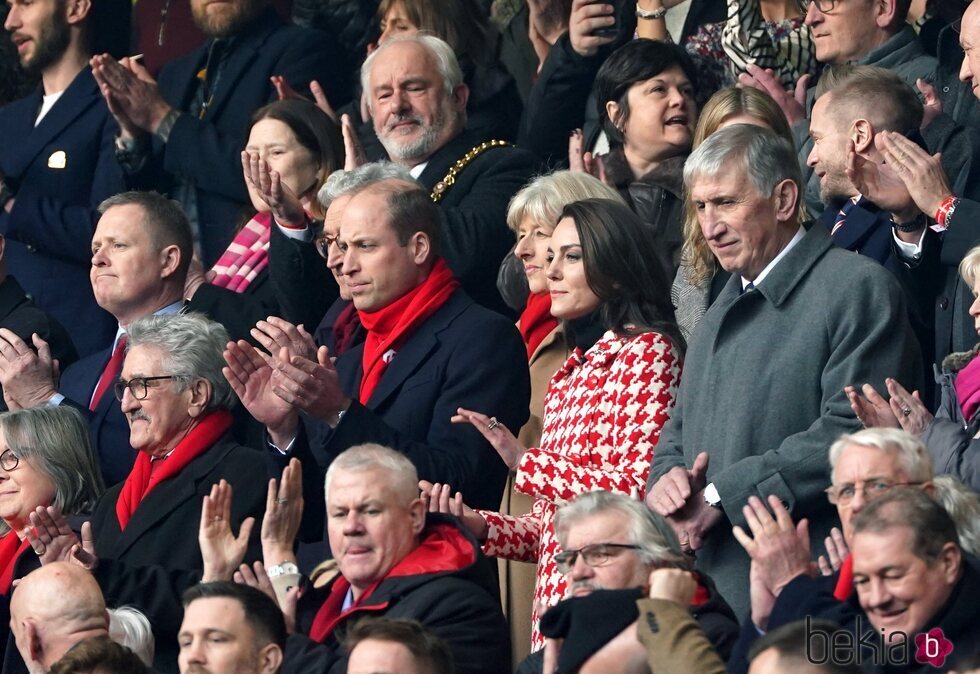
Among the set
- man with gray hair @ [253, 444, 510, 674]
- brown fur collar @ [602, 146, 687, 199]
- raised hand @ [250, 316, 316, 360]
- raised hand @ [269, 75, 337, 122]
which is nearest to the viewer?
man with gray hair @ [253, 444, 510, 674]

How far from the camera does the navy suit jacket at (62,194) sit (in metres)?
8.95

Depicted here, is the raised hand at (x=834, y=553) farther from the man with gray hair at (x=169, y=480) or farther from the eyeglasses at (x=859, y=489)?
the man with gray hair at (x=169, y=480)

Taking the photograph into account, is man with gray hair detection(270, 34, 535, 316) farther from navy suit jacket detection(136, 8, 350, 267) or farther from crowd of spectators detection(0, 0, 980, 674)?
navy suit jacket detection(136, 8, 350, 267)

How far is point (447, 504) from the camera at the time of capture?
609 cm

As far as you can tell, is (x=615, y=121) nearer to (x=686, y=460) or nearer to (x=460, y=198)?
(x=460, y=198)

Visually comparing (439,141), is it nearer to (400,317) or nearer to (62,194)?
(400,317)

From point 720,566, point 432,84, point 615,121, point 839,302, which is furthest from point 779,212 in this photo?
point 432,84

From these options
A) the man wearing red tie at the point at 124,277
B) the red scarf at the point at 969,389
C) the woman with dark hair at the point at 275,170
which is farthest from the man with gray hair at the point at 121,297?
the red scarf at the point at 969,389

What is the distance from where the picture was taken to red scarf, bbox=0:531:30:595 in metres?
6.96

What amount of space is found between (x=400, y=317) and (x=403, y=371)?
18 centimetres

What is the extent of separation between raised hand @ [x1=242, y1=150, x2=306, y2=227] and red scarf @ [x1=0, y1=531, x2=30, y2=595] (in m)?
1.38

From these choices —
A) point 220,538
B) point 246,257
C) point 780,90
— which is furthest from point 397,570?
point 780,90

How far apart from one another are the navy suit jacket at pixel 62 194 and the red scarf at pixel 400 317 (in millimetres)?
2357

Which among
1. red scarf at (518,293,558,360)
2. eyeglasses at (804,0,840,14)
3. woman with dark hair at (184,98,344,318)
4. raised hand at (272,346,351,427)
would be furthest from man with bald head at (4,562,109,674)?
eyeglasses at (804,0,840,14)
